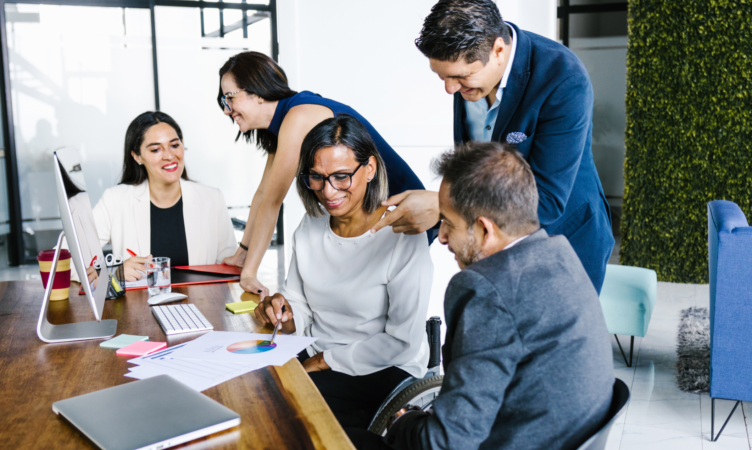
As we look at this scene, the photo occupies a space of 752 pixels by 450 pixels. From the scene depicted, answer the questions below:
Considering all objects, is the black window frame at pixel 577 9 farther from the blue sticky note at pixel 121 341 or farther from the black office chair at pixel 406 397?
the blue sticky note at pixel 121 341

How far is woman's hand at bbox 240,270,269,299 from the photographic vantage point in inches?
76.0

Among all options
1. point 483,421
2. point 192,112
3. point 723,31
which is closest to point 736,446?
point 483,421

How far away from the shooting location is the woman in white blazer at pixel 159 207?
2.57 meters

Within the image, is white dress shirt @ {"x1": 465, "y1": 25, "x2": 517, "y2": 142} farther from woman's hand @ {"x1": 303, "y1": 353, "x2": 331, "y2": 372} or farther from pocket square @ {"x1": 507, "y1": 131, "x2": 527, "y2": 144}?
woman's hand @ {"x1": 303, "y1": 353, "x2": 331, "y2": 372}

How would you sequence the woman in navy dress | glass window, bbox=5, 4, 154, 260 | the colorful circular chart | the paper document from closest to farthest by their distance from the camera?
the paper document → the colorful circular chart → the woman in navy dress → glass window, bbox=5, 4, 154, 260

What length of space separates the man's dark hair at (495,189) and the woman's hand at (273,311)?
0.66m

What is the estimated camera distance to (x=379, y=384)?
1684 mm

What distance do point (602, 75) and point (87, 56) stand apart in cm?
566

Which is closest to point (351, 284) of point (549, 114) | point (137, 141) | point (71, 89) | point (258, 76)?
point (549, 114)

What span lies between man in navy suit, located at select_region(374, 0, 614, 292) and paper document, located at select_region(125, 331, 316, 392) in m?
0.42

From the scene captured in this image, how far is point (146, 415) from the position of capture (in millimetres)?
970

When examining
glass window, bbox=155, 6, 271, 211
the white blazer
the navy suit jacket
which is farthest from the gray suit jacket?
glass window, bbox=155, 6, 271, 211

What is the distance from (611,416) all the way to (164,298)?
4.38 ft

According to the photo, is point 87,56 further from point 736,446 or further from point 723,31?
point 736,446
